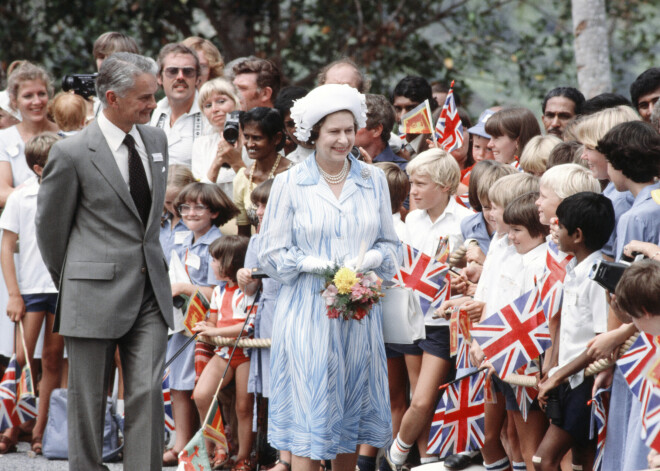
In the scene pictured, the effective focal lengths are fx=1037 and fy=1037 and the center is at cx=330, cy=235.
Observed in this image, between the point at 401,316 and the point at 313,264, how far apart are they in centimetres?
70

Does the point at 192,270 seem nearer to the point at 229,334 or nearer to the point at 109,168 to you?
the point at 229,334

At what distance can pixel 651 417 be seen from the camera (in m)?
4.38

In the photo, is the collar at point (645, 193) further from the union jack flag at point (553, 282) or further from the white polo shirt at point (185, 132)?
the white polo shirt at point (185, 132)

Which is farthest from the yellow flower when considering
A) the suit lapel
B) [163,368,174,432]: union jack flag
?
[163,368,174,432]: union jack flag

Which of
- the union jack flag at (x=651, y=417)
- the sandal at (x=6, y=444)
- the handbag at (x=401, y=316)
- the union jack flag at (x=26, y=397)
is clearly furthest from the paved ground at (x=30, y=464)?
the union jack flag at (x=651, y=417)

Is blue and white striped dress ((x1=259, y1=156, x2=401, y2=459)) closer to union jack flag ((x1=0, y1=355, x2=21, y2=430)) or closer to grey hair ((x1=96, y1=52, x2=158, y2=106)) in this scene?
grey hair ((x1=96, y1=52, x2=158, y2=106))

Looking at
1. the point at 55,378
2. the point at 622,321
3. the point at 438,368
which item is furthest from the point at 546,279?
the point at 55,378

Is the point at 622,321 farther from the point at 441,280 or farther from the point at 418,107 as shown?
the point at 418,107

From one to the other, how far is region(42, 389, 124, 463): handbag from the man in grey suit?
2.13m

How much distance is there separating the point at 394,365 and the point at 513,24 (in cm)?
842

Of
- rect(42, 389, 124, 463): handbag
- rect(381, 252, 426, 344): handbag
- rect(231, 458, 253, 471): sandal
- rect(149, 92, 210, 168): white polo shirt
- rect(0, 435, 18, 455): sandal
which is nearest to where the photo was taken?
rect(381, 252, 426, 344): handbag

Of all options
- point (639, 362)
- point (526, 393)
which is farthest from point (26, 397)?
point (639, 362)

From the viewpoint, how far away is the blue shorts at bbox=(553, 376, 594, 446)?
17.3ft

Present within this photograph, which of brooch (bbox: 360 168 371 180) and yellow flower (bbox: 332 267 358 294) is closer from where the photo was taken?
yellow flower (bbox: 332 267 358 294)
